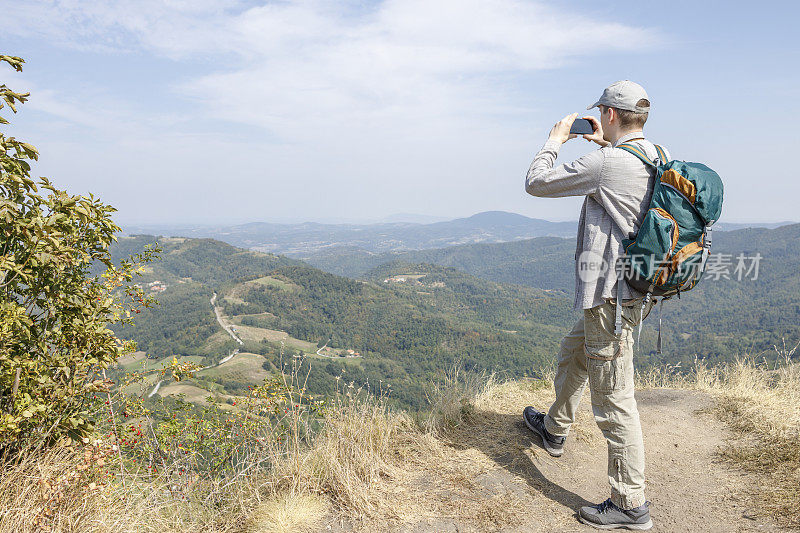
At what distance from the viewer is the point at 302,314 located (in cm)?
9669

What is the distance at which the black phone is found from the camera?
8.96ft

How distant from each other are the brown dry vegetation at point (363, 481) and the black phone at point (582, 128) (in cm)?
236

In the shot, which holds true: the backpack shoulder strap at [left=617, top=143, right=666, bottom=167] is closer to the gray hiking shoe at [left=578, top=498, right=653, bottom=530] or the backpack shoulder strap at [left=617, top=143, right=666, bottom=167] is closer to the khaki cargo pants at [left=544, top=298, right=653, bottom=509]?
the khaki cargo pants at [left=544, top=298, right=653, bottom=509]

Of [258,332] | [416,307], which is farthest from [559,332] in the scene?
[258,332]

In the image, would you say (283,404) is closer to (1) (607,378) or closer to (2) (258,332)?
(1) (607,378)

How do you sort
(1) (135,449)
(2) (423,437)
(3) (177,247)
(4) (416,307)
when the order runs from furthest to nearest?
(3) (177,247) → (4) (416,307) → (1) (135,449) → (2) (423,437)

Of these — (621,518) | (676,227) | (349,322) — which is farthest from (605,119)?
(349,322)

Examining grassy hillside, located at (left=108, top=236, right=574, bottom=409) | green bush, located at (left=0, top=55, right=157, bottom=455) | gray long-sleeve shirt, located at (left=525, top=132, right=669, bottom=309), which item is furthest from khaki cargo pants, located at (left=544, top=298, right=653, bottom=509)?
grassy hillside, located at (left=108, top=236, right=574, bottom=409)

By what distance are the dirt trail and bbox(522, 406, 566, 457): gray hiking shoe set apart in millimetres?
57

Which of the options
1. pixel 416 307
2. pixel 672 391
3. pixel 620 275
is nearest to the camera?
pixel 620 275

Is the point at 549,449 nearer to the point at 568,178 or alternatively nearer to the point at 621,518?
the point at 621,518

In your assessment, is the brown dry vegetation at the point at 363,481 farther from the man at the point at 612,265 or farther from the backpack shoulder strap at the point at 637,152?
the backpack shoulder strap at the point at 637,152

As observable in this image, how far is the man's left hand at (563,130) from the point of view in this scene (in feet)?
8.78

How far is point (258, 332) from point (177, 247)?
3546 inches
